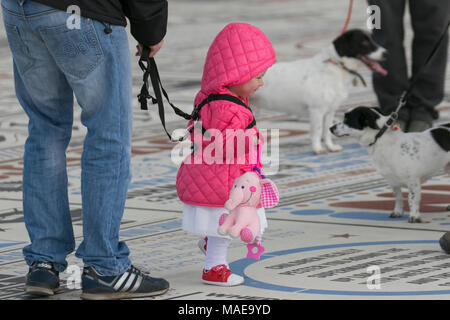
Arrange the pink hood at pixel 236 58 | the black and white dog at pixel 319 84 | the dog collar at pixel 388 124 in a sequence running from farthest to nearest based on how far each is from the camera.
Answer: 1. the black and white dog at pixel 319 84
2. the dog collar at pixel 388 124
3. the pink hood at pixel 236 58

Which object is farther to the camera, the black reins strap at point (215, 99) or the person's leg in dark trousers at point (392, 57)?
the person's leg in dark trousers at point (392, 57)

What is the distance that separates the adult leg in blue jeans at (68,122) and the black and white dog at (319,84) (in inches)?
171

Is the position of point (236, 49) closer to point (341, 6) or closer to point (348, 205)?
point (348, 205)

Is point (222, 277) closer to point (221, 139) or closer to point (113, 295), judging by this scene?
point (113, 295)

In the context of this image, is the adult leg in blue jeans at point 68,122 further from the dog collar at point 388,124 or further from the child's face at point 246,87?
the dog collar at point 388,124

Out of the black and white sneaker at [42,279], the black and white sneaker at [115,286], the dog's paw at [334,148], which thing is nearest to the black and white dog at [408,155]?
the dog's paw at [334,148]

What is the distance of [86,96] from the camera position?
4711mm

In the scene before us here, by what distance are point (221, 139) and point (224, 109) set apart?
0.14 metres

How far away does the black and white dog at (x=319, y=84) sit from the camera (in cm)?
908

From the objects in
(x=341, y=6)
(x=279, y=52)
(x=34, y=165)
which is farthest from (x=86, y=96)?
(x=341, y=6)

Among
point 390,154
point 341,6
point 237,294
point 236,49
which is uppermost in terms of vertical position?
point 341,6

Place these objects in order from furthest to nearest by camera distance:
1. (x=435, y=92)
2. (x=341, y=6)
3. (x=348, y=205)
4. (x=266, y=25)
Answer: (x=341, y=6) < (x=266, y=25) < (x=435, y=92) < (x=348, y=205)

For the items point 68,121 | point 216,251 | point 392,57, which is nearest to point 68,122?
point 68,121
